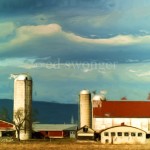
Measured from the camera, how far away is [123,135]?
65625mm

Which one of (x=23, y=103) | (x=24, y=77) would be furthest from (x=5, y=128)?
(x=24, y=77)

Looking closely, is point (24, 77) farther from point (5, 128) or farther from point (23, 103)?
point (5, 128)

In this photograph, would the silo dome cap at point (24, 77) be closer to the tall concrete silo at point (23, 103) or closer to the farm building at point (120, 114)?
the tall concrete silo at point (23, 103)

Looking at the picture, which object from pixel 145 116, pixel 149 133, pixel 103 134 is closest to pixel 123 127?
pixel 103 134

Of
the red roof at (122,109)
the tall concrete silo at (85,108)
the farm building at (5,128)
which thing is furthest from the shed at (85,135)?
the tall concrete silo at (85,108)

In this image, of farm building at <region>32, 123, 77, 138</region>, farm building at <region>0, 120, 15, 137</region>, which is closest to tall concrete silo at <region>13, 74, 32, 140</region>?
farm building at <region>0, 120, 15, 137</region>

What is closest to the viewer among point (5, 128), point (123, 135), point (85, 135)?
point (123, 135)

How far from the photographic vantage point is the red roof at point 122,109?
265 ft

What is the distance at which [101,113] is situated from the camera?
3209 inches

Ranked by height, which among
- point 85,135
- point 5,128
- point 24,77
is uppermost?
point 24,77

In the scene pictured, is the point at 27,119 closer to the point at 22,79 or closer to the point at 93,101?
the point at 22,79

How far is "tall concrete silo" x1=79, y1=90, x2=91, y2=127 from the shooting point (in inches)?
3482

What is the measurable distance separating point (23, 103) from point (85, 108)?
14.1 meters

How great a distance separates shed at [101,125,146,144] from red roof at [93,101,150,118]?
14.4 meters
